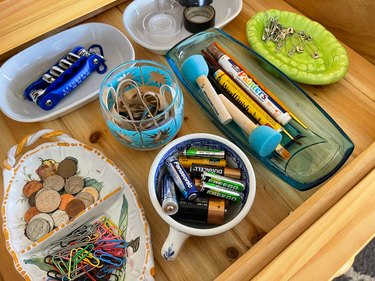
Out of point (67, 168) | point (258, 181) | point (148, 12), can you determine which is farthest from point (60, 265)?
point (148, 12)

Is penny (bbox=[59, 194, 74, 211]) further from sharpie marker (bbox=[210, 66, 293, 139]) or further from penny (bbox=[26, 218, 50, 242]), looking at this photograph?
sharpie marker (bbox=[210, 66, 293, 139])

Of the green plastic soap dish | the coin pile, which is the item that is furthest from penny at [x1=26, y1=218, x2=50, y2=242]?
the green plastic soap dish

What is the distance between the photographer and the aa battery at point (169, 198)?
43 centimetres

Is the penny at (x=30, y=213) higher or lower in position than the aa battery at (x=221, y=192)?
lower

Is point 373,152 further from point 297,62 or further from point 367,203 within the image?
point 297,62

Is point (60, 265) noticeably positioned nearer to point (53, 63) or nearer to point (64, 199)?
point (64, 199)

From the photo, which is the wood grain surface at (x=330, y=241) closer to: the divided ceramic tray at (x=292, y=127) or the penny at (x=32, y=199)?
the divided ceramic tray at (x=292, y=127)

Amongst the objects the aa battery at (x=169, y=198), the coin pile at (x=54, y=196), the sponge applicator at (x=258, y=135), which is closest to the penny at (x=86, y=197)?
the coin pile at (x=54, y=196)

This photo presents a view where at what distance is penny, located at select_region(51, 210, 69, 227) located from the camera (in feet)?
1.57

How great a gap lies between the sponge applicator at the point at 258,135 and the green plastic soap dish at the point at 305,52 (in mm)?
A: 117

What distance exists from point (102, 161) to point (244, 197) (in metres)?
0.19

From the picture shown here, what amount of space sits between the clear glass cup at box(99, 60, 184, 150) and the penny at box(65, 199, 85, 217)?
95 mm

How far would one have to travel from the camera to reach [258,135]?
48 cm

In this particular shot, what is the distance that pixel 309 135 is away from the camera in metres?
0.52
